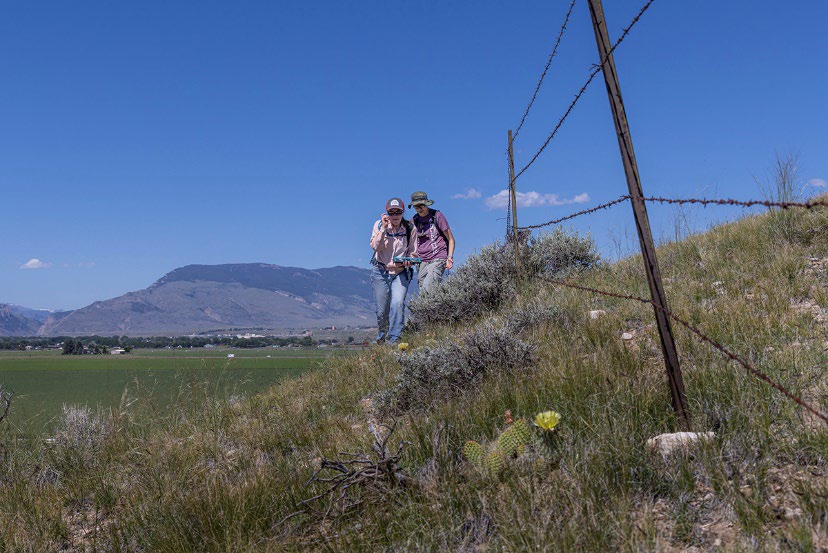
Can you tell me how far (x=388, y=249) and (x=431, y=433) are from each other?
6672 millimetres

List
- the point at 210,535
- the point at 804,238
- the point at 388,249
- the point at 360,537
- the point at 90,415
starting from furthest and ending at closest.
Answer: the point at 388,249 < the point at 804,238 < the point at 90,415 < the point at 210,535 < the point at 360,537

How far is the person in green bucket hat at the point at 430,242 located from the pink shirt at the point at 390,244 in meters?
0.21

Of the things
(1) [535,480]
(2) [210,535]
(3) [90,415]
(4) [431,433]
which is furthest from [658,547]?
(3) [90,415]

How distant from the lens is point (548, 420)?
3.23 m

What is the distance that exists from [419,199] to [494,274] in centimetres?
175

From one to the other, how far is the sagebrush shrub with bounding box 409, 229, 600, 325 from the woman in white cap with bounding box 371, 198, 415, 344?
1.49 ft

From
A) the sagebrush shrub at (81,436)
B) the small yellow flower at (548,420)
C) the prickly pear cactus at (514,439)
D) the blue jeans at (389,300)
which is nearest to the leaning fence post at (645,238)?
the small yellow flower at (548,420)

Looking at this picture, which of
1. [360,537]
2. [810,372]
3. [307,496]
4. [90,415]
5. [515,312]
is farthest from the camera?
[515,312]

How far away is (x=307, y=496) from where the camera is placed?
11.0 ft

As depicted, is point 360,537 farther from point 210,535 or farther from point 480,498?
point 210,535

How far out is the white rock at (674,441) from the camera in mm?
2904

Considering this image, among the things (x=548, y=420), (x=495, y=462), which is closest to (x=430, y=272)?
(x=548, y=420)

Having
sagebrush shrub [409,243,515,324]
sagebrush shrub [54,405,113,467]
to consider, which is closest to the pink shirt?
sagebrush shrub [409,243,515,324]

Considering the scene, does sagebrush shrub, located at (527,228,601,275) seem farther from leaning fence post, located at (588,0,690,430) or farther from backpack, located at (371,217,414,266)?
leaning fence post, located at (588,0,690,430)
